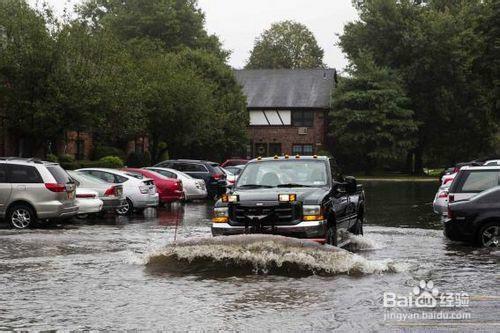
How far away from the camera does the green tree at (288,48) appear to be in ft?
302

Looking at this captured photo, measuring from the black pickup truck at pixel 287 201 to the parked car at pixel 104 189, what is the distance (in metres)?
8.34

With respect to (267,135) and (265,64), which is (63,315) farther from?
(265,64)

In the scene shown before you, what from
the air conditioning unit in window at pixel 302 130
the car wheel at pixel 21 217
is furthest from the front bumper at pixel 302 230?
the air conditioning unit in window at pixel 302 130

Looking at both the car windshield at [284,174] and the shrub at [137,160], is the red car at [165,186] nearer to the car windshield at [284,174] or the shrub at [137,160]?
the car windshield at [284,174]

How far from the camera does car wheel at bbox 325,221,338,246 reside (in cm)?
1284

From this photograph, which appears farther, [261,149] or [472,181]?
[261,149]

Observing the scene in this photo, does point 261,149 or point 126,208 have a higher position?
point 261,149

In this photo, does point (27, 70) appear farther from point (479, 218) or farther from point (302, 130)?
point (302, 130)

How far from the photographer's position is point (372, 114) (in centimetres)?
5884

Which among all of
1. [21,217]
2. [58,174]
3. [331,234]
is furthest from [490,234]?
[21,217]

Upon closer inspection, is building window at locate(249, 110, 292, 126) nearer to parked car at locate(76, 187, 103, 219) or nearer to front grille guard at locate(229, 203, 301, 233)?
parked car at locate(76, 187, 103, 219)

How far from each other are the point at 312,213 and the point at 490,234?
431 centimetres

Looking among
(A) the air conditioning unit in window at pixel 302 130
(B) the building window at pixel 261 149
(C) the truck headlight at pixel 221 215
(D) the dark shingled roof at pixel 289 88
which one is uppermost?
(D) the dark shingled roof at pixel 289 88

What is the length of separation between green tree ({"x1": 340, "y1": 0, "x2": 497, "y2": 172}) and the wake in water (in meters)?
49.5
